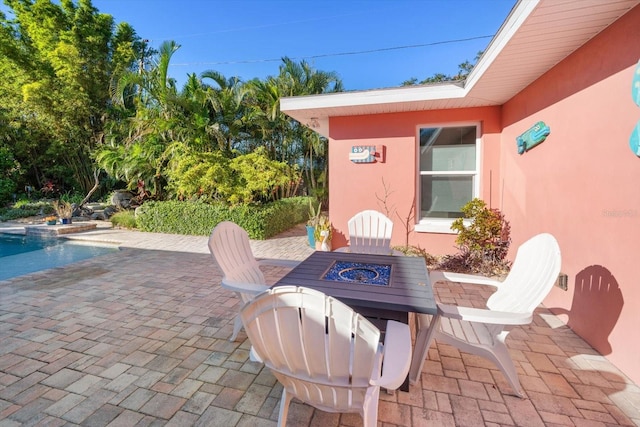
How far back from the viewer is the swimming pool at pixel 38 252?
6.43m

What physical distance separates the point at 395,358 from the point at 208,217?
7882 mm

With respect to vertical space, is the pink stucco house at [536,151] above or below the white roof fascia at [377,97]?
below

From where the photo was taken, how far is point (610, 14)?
2.37 meters

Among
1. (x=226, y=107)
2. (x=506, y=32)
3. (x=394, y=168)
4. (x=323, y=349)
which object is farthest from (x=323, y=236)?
(x=226, y=107)

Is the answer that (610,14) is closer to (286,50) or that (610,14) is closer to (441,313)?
(441,313)

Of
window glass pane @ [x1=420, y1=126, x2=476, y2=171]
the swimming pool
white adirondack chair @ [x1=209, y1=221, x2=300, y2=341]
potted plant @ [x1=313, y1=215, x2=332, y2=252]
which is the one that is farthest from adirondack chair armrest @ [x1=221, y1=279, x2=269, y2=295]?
the swimming pool

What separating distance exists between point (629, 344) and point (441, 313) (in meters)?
1.66

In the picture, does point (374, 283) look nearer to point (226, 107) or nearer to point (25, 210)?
point (226, 107)

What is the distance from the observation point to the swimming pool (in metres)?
6.43

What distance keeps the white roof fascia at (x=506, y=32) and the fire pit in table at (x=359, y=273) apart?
237 centimetres

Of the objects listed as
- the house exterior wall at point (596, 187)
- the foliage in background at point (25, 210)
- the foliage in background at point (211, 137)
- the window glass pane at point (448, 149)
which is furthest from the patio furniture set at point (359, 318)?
the foliage in background at point (25, 210)

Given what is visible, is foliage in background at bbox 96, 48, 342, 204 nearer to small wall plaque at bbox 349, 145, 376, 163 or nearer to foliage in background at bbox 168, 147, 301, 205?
foliage in background at bbox 168, 147, 301, 205

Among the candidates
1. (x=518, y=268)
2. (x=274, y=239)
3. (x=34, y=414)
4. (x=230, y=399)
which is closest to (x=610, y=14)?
(x=518, y=268)

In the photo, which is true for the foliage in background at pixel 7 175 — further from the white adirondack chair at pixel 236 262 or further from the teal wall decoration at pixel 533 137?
the teal wall decoration at pixel 533 137
